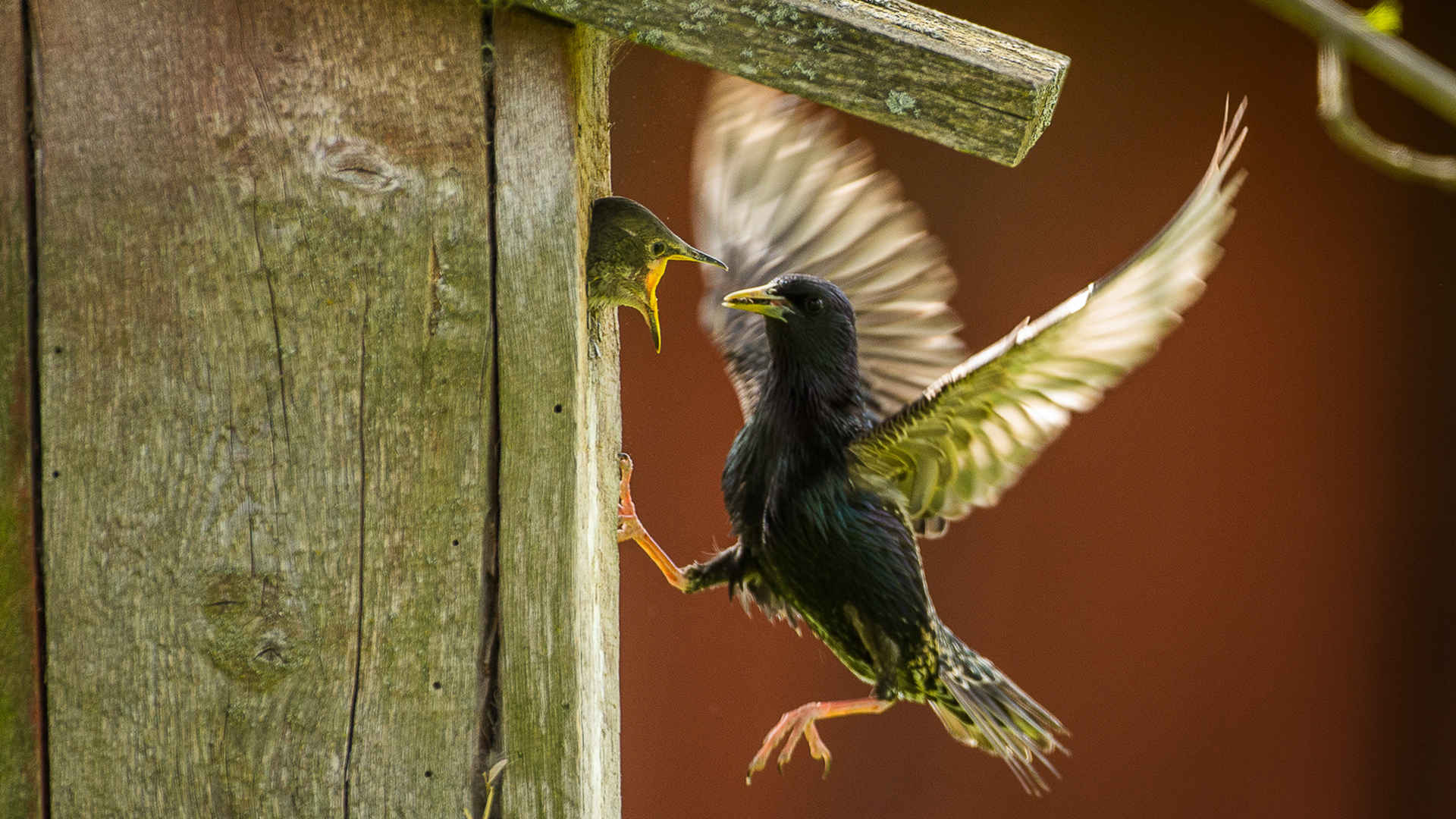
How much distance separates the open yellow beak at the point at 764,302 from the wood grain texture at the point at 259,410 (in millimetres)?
751

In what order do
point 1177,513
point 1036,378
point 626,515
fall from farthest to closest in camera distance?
1. point 1177,513
2. point 626,515
3. point 1036,378

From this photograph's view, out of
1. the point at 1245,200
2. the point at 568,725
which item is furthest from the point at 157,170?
the point at 1245,200

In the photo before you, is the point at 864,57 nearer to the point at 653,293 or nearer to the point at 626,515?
the point at 653,293

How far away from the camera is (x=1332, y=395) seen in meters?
3.77

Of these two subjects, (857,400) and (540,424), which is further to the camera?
(857,400)

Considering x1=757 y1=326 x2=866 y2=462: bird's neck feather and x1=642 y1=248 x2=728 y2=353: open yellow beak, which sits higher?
x1=642 y1=248 x2=728 y2=353: open yellow beak

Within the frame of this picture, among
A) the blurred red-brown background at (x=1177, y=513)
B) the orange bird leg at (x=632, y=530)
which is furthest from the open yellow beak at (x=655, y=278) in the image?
the blurred red-brown background at (x=1177, y=513)

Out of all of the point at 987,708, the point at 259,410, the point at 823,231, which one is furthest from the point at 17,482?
the point at 987,708

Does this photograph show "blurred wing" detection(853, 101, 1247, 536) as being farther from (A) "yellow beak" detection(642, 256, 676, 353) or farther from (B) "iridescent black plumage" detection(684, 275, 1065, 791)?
(A) "yellow beak" detection(642, 256, 676, 353)

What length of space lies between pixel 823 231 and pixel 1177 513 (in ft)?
5.26

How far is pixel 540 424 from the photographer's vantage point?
1.57m

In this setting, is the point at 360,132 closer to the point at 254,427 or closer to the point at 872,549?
the point at 254,427

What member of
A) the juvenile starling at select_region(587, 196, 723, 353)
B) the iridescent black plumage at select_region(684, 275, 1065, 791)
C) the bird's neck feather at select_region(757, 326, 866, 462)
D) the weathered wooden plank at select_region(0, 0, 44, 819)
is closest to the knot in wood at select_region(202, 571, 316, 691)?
the weathered wooden plank at select_region(0, 0, 44, 819)

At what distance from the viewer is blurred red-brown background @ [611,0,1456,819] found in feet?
12.2
